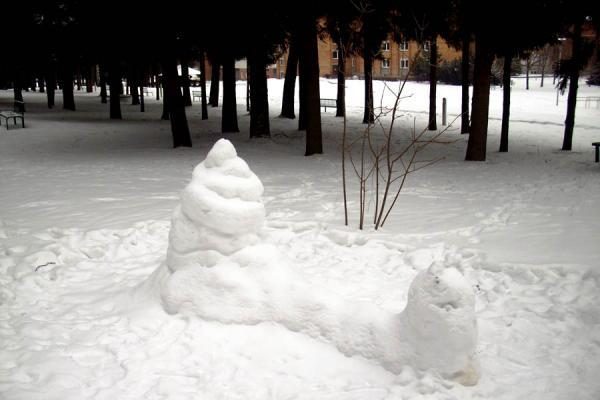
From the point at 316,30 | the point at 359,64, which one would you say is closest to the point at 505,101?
the point at 316,30

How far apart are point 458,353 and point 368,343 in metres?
0.76

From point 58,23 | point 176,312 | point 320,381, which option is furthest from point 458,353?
point 58,23

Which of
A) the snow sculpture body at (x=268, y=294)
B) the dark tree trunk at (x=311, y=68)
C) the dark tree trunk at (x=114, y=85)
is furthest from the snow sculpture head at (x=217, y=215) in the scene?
the dark tree trunk at (x=114, y=85)

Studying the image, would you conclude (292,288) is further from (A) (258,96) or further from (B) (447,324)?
(A) (258,96)

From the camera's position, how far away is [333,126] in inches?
902

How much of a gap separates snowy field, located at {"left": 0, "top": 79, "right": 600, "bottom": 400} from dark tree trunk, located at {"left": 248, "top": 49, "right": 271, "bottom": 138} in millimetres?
5782

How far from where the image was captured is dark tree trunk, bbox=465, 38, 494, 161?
518 inches

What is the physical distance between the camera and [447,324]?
3996 millimetres

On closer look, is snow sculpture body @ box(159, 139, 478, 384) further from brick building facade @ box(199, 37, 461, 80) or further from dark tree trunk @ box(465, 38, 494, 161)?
brick building facade @ box(199, 37, 461, 80)

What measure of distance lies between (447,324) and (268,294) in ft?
5.55

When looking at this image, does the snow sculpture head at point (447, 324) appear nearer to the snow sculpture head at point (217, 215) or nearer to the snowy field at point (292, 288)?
the snowy field at point (292, 288)

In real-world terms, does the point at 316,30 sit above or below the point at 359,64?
below

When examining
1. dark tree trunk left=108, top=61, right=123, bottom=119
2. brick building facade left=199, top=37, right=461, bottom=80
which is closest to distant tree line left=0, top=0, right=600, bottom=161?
dark tree trunk left=108, top=61, right=123, bottom=119

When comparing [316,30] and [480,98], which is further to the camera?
[316,30]
